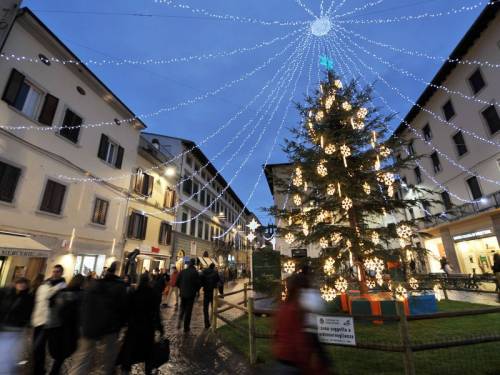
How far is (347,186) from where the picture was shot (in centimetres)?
915

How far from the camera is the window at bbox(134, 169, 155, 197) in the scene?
19.5 m

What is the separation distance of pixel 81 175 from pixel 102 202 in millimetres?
2154

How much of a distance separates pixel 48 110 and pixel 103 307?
496 inches

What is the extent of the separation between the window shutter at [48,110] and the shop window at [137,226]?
310 inches

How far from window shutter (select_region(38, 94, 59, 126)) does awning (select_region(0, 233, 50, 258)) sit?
5.22 m

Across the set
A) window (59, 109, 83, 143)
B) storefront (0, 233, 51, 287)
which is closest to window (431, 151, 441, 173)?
window (59, 109, 83, 143)

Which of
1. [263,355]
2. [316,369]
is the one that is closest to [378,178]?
[263,355]

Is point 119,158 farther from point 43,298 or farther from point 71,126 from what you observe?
point 43,298

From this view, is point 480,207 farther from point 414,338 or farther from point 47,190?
point 47,190

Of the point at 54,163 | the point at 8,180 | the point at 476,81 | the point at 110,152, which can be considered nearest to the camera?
the point at 8,180

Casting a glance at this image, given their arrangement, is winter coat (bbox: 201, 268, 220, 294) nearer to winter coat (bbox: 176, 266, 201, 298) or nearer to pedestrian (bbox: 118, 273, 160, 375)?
winter coat (bbox: 176, 266, 201, 298)

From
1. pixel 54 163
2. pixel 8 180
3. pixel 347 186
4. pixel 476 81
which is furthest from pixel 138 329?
pixel 476 81

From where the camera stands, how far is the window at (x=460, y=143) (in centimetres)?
2039

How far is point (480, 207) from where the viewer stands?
18.3 m
